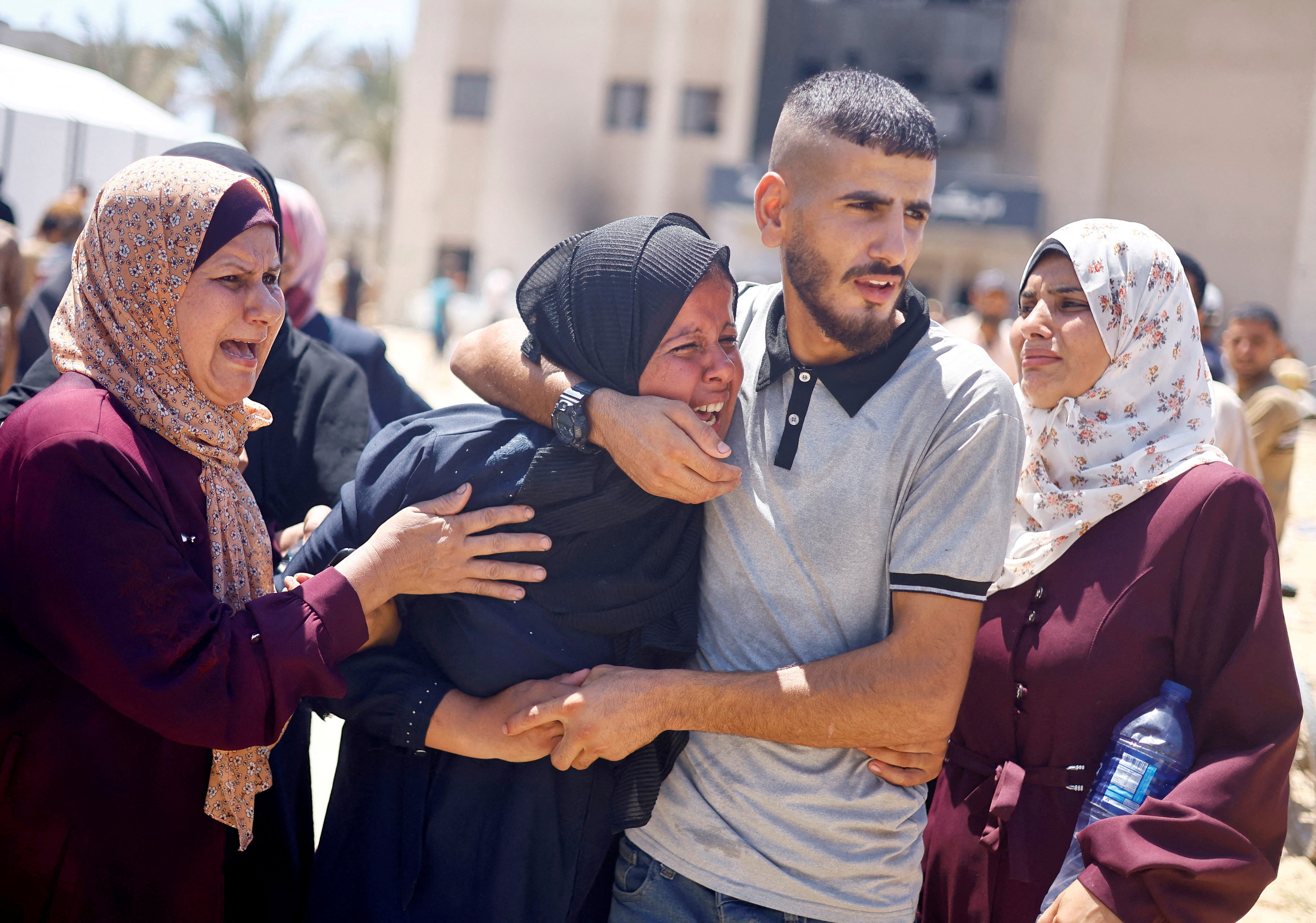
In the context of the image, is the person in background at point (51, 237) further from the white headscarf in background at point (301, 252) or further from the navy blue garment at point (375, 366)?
the navy blue garment at point (375, 366)

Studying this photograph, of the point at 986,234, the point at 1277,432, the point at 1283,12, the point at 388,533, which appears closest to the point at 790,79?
the point at 986,234

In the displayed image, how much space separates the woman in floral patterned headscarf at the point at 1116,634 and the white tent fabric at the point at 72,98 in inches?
407

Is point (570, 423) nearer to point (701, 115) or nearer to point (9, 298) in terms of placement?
point (9, 298)

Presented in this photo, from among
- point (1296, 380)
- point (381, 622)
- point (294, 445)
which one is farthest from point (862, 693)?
point (1296, 380)

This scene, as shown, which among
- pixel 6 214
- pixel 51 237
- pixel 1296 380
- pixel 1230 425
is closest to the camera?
pixel 1230 425

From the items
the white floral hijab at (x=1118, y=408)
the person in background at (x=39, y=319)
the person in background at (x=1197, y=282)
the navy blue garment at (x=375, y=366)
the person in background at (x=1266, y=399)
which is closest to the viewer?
the white floral hijab at (x=1118, y=408)

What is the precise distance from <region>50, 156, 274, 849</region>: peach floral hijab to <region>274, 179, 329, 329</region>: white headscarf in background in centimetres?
154

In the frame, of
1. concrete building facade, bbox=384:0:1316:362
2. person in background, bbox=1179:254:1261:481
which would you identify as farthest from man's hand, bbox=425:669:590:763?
concrete building facade, bbox=384:0:1316:362

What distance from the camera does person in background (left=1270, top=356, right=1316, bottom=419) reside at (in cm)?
1045

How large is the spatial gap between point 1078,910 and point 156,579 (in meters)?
1.78

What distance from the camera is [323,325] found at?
369cm

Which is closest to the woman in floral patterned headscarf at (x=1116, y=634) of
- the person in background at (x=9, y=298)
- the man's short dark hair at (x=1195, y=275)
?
the man's short dark hair at (x=1195, y=275)

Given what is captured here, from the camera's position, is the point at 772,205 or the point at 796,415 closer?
the point at 796,415

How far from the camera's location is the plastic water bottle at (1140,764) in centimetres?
214
